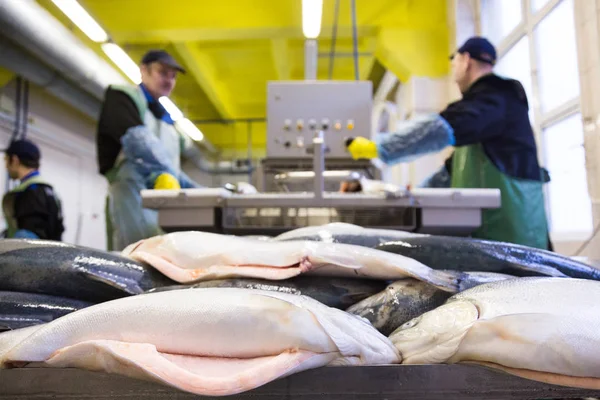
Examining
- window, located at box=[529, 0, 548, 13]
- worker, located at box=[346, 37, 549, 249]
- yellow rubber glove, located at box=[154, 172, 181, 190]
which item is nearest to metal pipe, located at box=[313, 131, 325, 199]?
worker, located at box=[346, 37, 549, 249]

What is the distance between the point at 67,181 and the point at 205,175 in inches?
223

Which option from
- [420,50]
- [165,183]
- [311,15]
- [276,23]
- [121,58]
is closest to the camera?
[165,183]

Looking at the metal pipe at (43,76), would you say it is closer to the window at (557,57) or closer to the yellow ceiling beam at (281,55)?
the yellow ceiling beam at (281,55)

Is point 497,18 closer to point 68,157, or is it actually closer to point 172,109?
point 172,109

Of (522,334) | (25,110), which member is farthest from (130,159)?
(25,110)

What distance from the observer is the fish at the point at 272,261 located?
3.05ft

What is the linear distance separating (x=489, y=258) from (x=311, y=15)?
3.75 metres

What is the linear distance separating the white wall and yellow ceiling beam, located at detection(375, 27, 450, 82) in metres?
4.96

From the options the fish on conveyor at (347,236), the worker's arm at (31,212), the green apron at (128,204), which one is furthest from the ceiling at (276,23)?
the fish on conveyor at (347,236)

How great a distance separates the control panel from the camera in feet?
9.80

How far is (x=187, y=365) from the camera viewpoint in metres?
0.67

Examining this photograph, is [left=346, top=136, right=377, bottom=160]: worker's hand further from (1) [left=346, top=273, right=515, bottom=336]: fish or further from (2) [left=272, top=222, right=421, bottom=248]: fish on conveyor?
(1) [left=346, top=273, right=515, bottom=336]: fish

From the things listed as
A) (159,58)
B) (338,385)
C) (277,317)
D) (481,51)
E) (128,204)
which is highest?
(159,58)

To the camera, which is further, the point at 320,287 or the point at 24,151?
the point at 24,151
